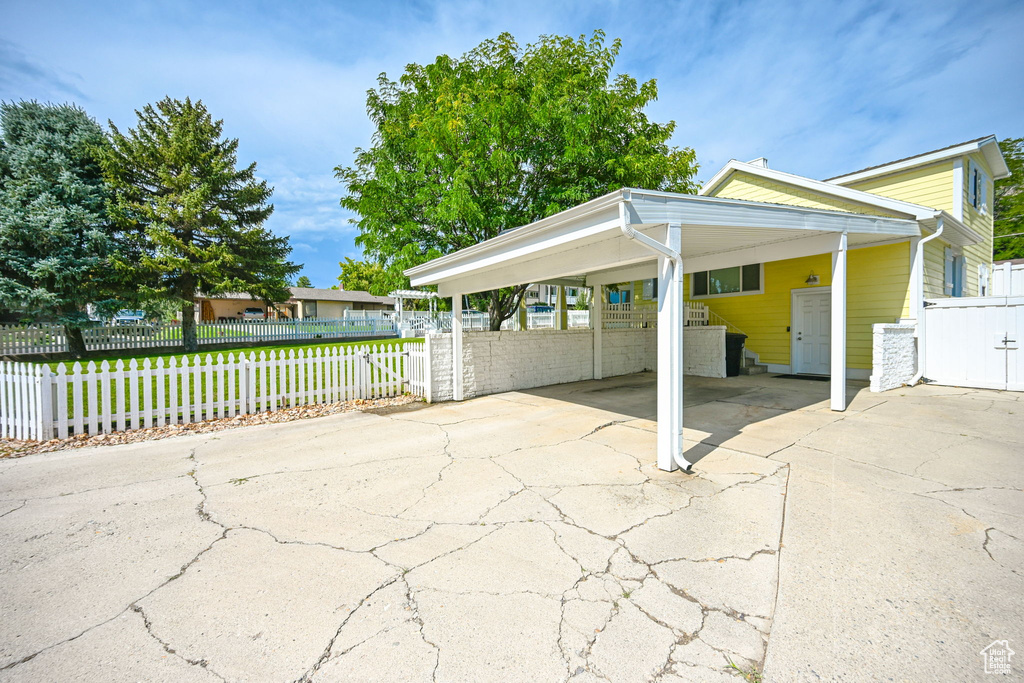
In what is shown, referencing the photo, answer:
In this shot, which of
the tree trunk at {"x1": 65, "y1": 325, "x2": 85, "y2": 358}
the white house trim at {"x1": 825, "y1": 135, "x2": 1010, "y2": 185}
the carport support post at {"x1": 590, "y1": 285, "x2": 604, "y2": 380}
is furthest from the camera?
the tree trunk at {"x1": 65, "y1": 325, "x2": 85, "y2": 358}

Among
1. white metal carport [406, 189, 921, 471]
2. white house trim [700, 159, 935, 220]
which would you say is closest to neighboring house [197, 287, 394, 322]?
white house trim [700, 159, 935, 220]

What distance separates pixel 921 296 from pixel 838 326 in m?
4.16

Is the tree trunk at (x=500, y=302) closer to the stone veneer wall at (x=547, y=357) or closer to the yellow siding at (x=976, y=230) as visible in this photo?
the stone veneer wall at (x=547, y=357)

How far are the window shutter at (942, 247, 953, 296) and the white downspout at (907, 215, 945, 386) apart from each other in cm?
213

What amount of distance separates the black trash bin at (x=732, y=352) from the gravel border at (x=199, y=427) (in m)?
7.74

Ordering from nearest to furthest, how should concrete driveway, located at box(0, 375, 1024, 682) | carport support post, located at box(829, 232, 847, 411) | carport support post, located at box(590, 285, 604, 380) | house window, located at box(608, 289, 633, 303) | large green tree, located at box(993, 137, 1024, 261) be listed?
concrete driveway, located at box(0, 375, 1024, 682) < carport support post, located at box(829, 232, 847, 411) < carport support post, located at box(590, 285, 604, 380) < house window, located at box(608, 289, 633, 303) < large green tree, located at box(993, 137, 1024, 261)

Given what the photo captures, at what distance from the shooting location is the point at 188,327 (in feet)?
55.6

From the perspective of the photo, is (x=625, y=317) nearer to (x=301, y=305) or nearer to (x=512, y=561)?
(x=512, y=561)

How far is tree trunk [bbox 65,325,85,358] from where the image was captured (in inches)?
563

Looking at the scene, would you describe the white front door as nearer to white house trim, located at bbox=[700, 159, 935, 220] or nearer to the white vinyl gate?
the white vinyl gate

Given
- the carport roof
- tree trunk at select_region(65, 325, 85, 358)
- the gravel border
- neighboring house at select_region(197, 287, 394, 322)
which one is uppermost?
neighboring house at select_region(197, 287, 394, 322)

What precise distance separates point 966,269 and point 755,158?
6.43 m

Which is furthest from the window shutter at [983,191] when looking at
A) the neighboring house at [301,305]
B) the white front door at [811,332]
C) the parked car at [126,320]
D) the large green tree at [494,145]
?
the neighboring house at [301,305]

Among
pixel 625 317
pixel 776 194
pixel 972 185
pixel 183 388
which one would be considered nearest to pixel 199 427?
pixel 183 388
